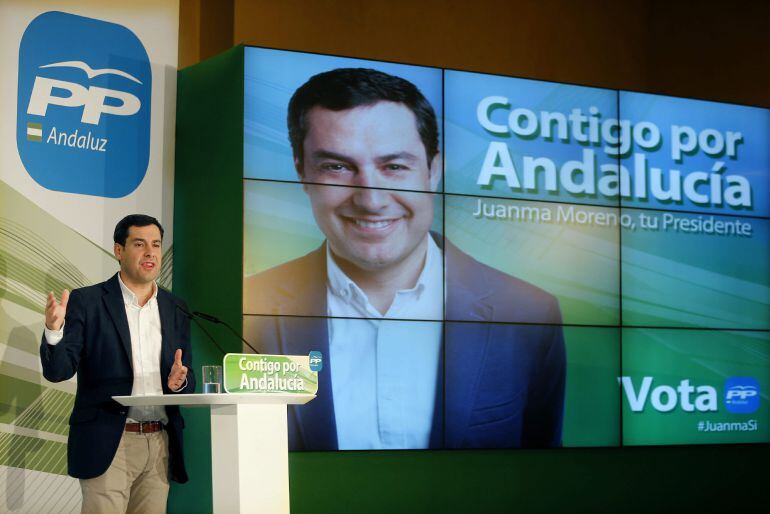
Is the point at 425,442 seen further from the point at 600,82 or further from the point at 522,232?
the point at 600,82

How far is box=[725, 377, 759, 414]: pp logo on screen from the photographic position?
8.09 meters

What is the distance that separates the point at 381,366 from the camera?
23.3ft

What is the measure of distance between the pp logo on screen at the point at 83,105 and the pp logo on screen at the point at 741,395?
14.3 feet

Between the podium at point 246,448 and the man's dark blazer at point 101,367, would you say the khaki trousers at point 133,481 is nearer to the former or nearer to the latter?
the man's dark blazer at point 101,367

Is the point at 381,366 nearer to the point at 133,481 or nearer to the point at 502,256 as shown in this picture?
the point at 502,256

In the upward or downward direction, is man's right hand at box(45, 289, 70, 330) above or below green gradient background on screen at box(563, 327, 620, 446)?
above

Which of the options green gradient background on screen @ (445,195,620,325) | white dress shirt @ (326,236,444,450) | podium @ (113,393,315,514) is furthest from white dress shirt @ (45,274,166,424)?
green gradient background on screen @ (445,195,620,325)

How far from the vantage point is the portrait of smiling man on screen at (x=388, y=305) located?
7000 millimetres

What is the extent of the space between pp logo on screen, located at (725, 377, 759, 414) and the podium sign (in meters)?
4.86

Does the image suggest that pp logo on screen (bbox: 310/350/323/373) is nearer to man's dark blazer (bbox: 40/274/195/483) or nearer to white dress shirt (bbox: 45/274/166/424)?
man's dark blazer (bbox: 40/274/195/483)

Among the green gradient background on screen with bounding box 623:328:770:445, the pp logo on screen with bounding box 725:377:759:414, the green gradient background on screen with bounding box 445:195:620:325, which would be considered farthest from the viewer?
the pp logo on screen with bounding box 725:377:759:414

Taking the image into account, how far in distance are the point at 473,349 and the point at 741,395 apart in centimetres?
214

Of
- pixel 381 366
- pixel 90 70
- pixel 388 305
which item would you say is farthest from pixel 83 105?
pixel 381 366

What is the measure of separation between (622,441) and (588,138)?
210cm
